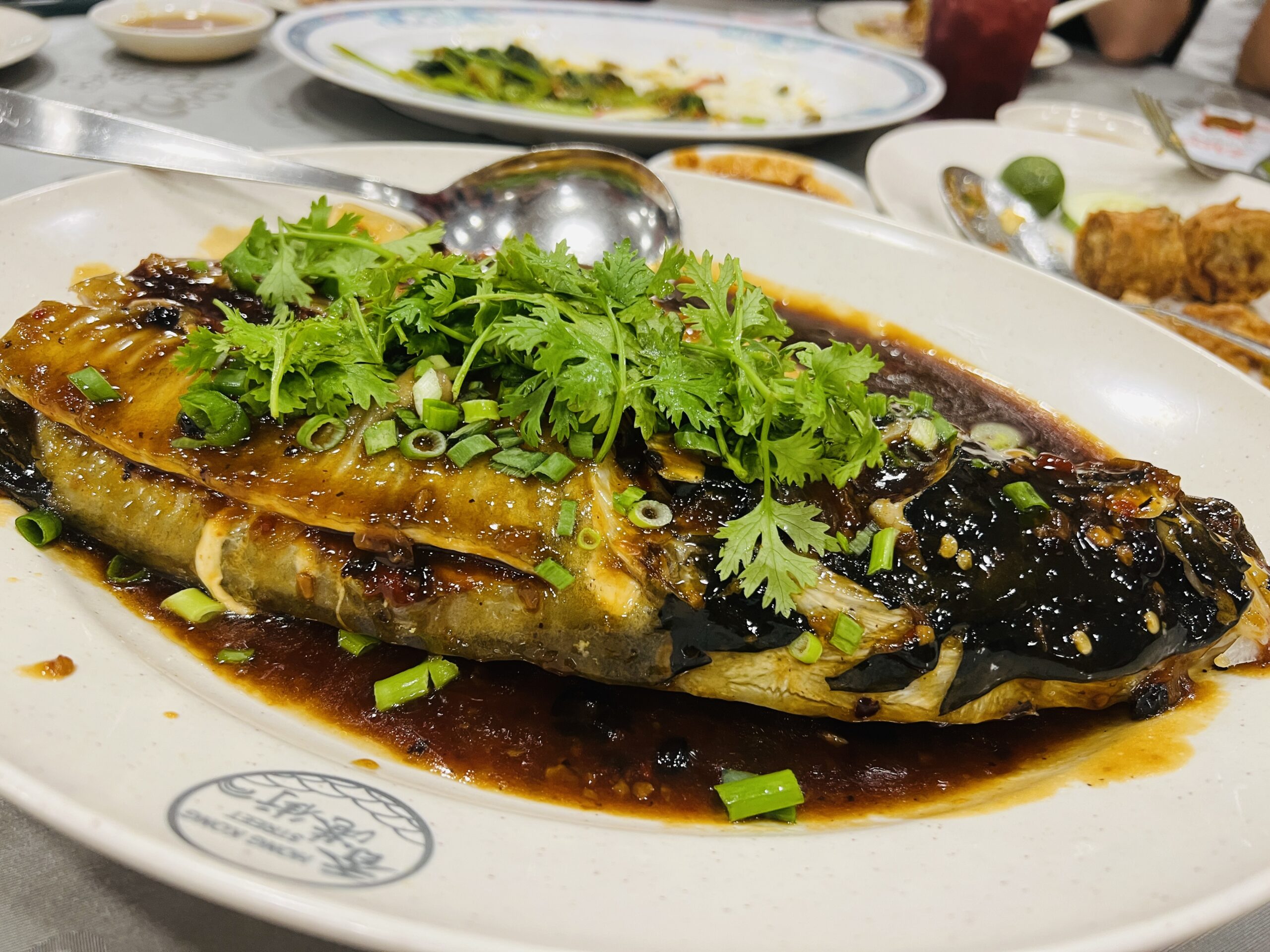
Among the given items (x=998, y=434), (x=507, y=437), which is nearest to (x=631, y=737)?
(x=507, y=437)

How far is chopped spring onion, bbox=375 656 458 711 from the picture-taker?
2182 mm

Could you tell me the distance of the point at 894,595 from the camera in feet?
6.77

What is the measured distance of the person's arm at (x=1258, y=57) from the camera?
27.6 feet

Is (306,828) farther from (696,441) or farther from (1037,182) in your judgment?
(1037,182)

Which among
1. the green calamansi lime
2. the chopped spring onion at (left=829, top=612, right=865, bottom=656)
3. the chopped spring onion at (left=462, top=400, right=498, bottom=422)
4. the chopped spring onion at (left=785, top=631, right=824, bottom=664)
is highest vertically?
the green calamansi lime

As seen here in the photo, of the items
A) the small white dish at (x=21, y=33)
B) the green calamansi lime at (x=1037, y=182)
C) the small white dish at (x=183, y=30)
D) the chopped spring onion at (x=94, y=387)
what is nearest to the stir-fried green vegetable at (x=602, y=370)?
the chopped spring onion at (x=94, y=387)

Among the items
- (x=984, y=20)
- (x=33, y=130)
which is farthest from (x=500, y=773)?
(x=984, y=20)

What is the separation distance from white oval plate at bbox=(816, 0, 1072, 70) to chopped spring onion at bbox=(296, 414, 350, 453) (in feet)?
22.0

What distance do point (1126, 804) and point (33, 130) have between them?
160 inches

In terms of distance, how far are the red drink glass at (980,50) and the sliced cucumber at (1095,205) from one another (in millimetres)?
1554

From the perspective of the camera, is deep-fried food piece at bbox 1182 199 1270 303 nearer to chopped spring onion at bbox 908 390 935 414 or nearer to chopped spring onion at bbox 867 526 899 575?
chopped spring onion at bbox 908 390 935 414

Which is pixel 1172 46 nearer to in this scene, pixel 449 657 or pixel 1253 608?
pixel 1253 608

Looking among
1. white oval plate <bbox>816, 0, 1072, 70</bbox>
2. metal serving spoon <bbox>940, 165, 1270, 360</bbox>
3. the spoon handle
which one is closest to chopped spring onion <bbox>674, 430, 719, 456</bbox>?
the spoon handle

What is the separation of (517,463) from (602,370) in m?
0.31
